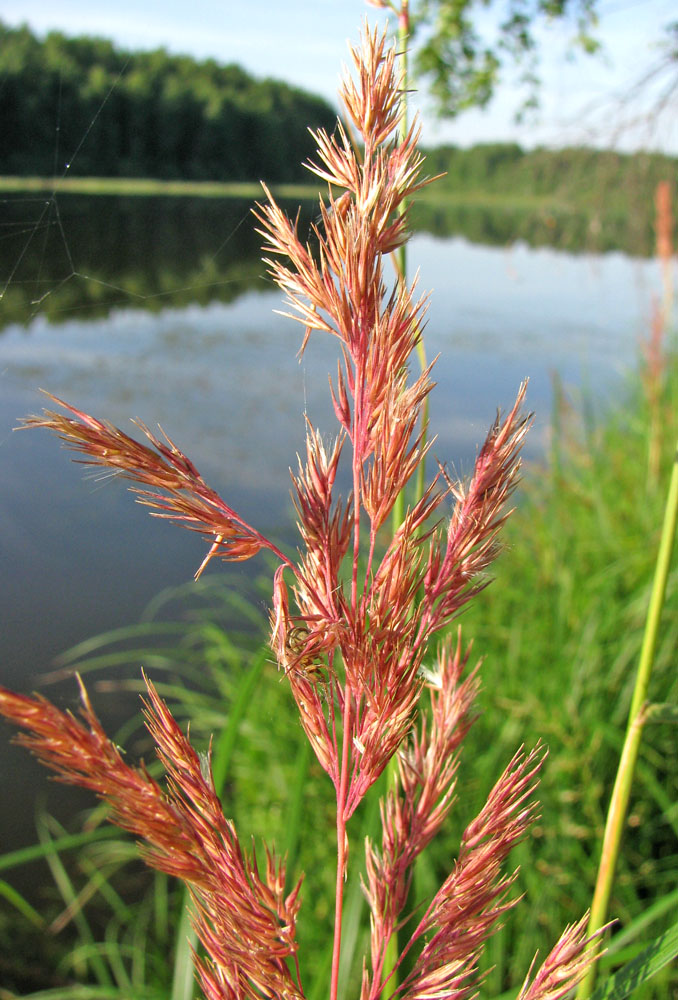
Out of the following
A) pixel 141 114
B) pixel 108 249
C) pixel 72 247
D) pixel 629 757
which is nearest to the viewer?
pixel 629 757

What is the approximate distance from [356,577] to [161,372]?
5.72 m

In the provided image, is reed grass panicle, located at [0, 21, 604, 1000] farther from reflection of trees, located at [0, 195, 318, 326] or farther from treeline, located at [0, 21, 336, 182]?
treeline, located at [0, 21, 336, 182]

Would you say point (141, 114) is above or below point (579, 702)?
above

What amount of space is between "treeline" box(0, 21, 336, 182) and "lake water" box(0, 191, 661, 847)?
10cm

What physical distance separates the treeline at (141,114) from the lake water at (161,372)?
0.33 ft

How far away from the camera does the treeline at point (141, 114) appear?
103cm

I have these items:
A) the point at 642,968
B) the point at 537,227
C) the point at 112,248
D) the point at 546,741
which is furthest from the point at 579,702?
the point at 537,227

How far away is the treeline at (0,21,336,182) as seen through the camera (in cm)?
103

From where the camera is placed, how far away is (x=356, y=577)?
1.20 feet

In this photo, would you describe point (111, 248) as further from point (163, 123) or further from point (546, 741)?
point (546, 741)

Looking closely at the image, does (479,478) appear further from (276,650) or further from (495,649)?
(495,649)

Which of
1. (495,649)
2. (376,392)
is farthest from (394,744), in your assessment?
(495,649)

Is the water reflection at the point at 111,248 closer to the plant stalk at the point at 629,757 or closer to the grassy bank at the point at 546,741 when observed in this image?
the plant stalk at the point at 629,757

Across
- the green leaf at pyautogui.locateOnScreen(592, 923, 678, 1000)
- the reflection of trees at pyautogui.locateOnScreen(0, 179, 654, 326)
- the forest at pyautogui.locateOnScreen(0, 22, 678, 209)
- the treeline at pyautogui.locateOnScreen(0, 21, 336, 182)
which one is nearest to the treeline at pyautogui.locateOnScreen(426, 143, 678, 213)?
the forest at pyautogui.locateOnScreen(0, 22, 678, 209)
